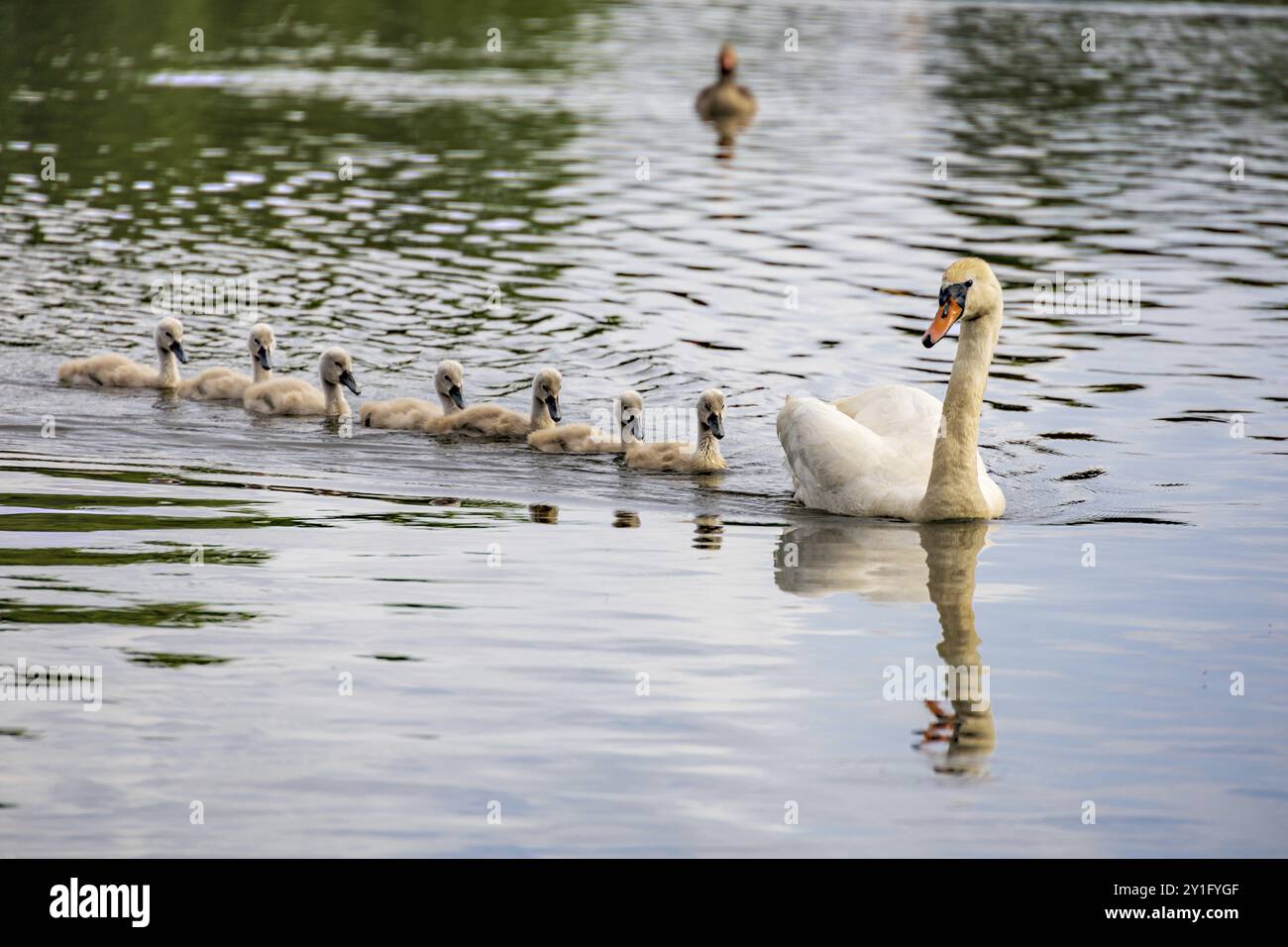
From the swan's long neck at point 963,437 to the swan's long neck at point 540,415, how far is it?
3887mm

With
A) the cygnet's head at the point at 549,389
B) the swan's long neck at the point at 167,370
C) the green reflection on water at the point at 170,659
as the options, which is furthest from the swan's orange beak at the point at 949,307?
the swan's long neck at the point at 167,370

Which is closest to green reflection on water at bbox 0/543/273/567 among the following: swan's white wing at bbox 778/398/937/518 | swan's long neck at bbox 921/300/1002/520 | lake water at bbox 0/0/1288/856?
lake water at bbox 0/0/1288/856

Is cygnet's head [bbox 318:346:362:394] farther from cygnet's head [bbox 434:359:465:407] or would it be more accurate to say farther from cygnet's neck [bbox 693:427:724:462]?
cygnet's neck [bbox 693:427:724:462]

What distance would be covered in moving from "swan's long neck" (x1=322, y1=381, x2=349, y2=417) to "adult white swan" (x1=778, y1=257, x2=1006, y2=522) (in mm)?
4498

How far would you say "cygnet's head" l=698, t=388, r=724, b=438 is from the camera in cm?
1525

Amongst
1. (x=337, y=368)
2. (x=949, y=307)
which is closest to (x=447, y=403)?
(x=337, y=368)

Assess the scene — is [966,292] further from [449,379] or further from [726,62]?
[726,62]

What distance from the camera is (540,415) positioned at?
16.5 metres

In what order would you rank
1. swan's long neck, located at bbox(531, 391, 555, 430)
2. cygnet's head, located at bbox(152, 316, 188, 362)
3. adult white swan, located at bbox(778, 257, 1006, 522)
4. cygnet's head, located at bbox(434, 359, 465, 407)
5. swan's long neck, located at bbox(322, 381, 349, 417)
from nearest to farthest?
adult white swan, located at bbox(778, 257, 1006, 522)
swan's long neck, located at bbox(531, 391, 555, 430)
cygnet's head, located at bbox(434, 359, 465, 407)
swan's long neck, located at bbox(322, 381, 349, 417)
cygnet's head, located at bbox(152, 316, 188, 362)

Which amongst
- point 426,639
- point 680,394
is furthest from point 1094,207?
point 426,639

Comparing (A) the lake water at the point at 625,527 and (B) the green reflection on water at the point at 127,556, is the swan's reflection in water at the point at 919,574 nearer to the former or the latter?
(A) the lake water at the point at 625,527

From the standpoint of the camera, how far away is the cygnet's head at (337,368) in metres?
17.2
